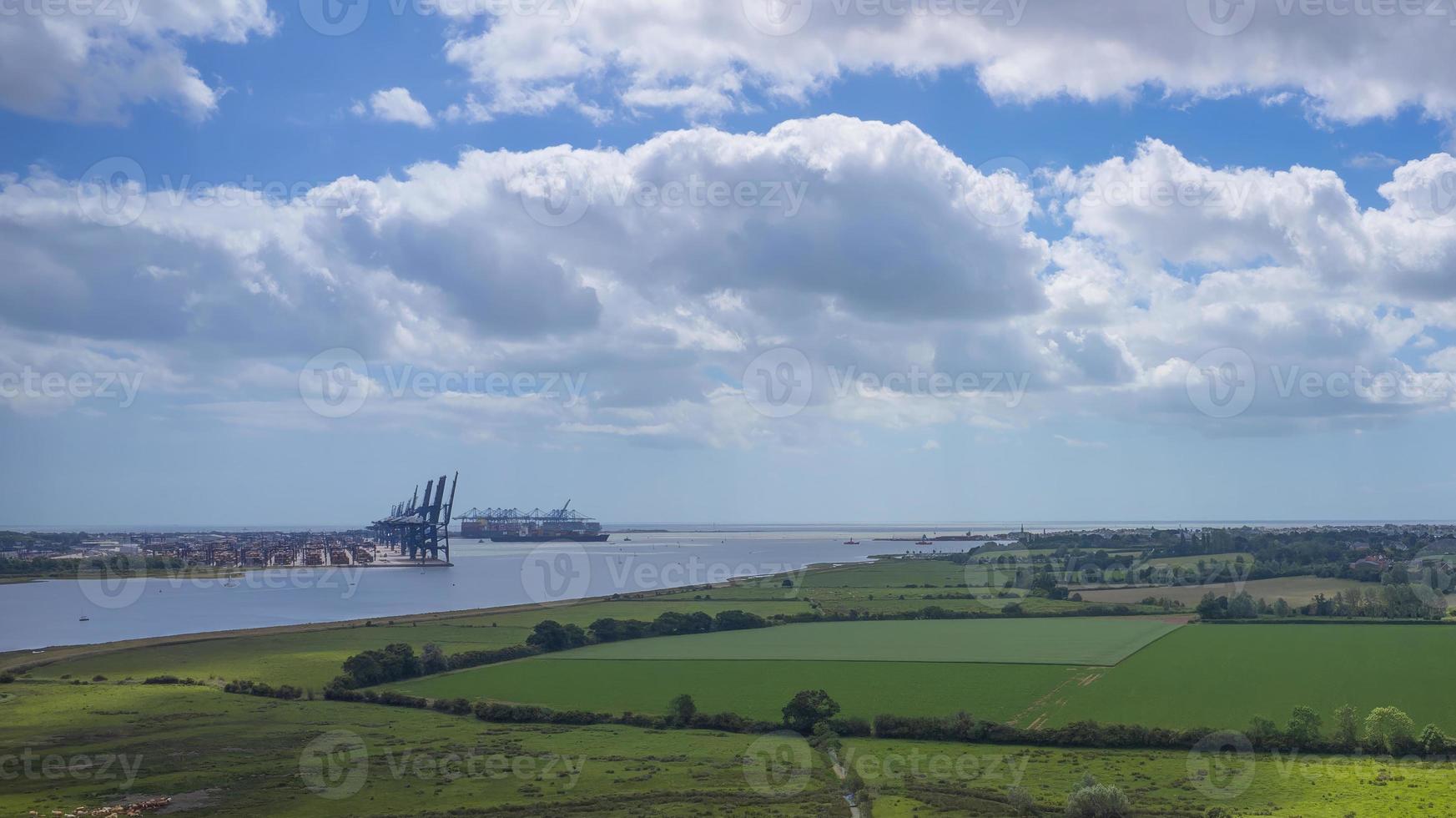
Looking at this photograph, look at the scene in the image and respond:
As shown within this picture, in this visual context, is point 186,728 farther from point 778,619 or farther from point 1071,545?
point 1071,545

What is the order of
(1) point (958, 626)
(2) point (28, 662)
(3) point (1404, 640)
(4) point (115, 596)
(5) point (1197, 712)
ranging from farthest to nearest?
(4) point (115, 596)
(1) point (958, 626)
(3) point (1404, 640)
(2) point (28, 662)
(5) point (1197, 712)

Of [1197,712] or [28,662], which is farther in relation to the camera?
[28,662]

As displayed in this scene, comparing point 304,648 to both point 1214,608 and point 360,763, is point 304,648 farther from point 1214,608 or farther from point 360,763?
point 1214,608

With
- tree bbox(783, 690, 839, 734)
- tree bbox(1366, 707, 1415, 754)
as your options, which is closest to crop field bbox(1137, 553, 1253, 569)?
tree bbox(1366, 707, 1415, 754)

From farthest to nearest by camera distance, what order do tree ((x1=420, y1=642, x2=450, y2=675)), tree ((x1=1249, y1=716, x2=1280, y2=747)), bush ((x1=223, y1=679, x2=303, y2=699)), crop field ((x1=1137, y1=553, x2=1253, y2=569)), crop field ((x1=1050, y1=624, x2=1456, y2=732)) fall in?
crop field ((x1=1137, y1=553, x2=1253, y2=569))
tree ((x1=420, y1=642, x2=450, y2=675))
bush ((x1=223, y1=679, x2=303, y2=699))
crop field ((x1=1050, y1=624, x2=1456, y2=732))
tree ((x1=1249, y1=716, x2=1280, y2=747))

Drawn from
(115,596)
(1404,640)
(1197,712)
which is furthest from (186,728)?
(115,596)

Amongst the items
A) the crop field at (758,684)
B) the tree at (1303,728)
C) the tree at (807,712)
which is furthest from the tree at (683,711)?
the tree at (1303,728)

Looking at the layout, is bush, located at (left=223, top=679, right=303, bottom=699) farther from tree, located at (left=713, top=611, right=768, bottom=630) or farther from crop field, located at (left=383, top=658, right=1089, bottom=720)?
tree, located at (left=713, top=611, right=768, bottom=630)
